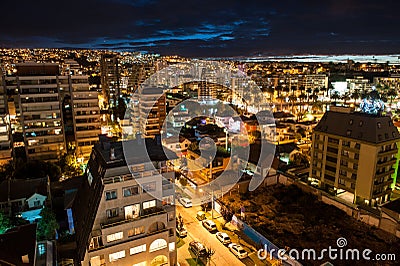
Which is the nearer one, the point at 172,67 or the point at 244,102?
the point at 244,102

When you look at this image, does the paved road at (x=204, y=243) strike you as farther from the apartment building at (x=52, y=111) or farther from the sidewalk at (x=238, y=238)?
the apartment building at (x=52, y=111)

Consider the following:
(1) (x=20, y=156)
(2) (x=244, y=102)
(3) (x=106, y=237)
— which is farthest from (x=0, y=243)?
(2) (x=244, y=102)

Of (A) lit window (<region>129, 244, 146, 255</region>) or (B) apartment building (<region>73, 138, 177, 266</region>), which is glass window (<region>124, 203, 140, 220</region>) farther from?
(A) lit window (<region>129, 244, 146, 255</region>)

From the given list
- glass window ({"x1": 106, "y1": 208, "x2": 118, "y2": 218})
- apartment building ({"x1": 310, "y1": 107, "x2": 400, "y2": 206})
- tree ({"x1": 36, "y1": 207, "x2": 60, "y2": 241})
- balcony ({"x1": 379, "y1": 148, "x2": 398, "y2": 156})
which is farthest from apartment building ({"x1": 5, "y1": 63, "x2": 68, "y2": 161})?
balcony ({"x1": 379, "y1": 148, "x2": 398, "y2": 156})

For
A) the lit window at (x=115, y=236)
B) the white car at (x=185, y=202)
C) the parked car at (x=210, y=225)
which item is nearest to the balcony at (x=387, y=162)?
the parked car at (x=210, y=225)

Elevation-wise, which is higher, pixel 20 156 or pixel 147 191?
pixel 147 191

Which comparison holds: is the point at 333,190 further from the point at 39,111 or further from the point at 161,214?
the point at 39,111
